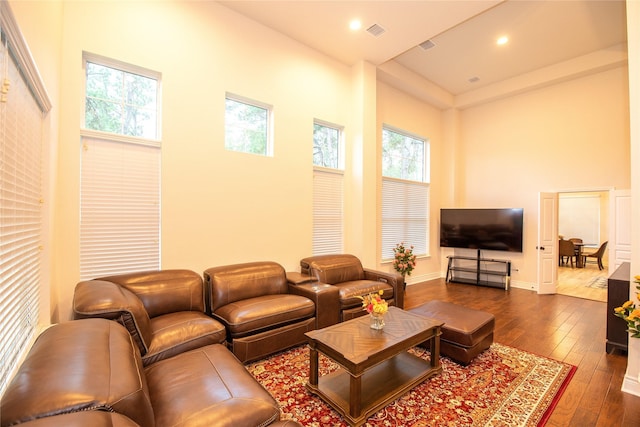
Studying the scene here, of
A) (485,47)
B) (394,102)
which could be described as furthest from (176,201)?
(485,47)

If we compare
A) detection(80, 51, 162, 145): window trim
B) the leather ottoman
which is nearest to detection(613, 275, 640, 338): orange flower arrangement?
the leather ottoman

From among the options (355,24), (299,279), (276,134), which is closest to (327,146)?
(276,134)

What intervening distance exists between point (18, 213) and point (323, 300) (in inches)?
107

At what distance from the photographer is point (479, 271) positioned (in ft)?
21.1

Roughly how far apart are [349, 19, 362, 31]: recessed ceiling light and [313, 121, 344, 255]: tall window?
1450 mm

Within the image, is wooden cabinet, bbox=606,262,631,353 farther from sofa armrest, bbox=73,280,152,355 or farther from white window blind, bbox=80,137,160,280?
white window blind, bbox=80,137,160,280

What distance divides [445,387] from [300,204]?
2942 mm

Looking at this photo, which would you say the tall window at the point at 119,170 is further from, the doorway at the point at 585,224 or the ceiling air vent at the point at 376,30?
the doorway at the point at 585,224

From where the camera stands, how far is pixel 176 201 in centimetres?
330

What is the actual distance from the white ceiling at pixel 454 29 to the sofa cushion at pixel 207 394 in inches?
163

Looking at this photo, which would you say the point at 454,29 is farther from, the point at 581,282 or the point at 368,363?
the point at 581,282

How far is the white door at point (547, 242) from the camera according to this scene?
5.64m

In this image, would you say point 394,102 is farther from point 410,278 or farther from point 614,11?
point 410,278

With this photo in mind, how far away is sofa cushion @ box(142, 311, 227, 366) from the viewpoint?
213cm
